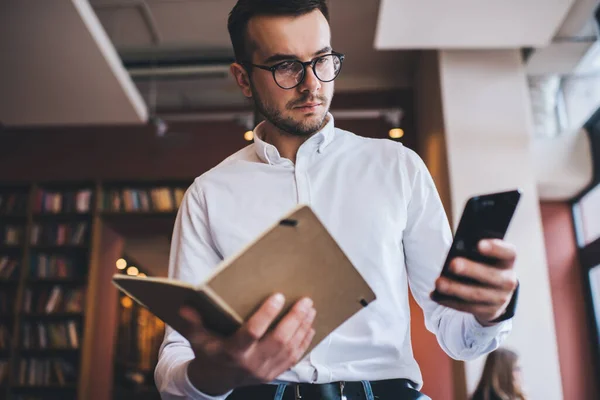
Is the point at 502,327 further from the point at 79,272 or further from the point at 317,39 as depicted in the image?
the point at 79,272

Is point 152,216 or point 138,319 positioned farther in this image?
point 138,319

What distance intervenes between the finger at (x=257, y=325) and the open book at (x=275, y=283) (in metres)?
0.03

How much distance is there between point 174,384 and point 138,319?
1060 centimetres

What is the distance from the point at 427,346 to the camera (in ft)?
15.8

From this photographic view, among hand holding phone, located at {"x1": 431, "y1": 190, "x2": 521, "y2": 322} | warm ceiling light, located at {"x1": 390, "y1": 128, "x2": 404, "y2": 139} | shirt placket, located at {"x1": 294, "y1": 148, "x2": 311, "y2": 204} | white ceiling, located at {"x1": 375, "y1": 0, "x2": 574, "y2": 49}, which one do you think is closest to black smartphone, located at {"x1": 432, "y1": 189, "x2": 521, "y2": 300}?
hand holding phone, located at {"x1": 431, "y1": 190, "x2": 521, "y2": 322}

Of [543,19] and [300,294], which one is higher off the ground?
[543,19]

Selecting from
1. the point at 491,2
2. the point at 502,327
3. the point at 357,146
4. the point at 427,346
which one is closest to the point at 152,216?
the point at 427,346

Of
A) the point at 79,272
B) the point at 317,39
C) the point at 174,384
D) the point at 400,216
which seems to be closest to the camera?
the point at 174,384

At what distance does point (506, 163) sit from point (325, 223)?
3959mm

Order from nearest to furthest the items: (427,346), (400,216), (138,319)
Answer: (400,216)
(427,346)
(138,319)

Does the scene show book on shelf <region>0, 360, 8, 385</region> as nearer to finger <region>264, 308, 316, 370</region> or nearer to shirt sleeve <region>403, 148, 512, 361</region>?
shirt sleeve <region>403, 148, 512, 361</region>

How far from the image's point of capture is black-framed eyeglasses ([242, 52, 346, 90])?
1.23 metres

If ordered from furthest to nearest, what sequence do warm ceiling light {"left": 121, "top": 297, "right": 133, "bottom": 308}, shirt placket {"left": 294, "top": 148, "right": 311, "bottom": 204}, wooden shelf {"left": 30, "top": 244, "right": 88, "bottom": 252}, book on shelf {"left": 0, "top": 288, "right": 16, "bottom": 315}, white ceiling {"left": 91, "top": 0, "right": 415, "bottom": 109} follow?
1. warm ceiling light {"left": 121, "top": 297, "right": 133, "bottom": 308}
2. wooden shelf {"left": 30, "top": 244, "right": 88, "bottom": 252}
3. book on shelf {"left": 0, "top": 288, "right": 16, "bottom": 315}
4. white ceiling {"left": 91, "top": 0, "right": 415, "bottom": 109}
5. shirt placket {"left": 294, "top": 148, "right": 311, "bottom": 204}

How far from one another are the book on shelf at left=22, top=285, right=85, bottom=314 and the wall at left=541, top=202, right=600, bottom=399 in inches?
181
